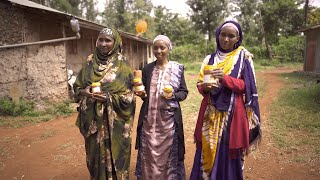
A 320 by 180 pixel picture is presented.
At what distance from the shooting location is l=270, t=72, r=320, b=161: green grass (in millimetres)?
4457

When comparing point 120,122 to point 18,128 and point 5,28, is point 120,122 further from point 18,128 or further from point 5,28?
point 5,28

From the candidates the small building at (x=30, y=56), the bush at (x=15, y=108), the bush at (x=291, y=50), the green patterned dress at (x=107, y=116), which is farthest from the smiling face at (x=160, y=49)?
the bush at (x=291, y=50)

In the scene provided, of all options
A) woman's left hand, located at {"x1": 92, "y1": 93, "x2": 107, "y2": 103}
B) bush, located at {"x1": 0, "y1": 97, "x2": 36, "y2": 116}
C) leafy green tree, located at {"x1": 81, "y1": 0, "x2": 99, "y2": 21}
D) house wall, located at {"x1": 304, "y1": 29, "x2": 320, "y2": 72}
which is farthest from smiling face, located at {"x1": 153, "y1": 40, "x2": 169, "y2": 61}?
leafy green tree, located at {"x1": 81, "y1": 0, "x2": 99, "y2": 21}

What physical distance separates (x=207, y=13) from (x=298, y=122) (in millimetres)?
24055

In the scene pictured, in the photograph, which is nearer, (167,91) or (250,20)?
(167,91)

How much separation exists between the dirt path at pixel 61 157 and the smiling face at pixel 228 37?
210 centimetres

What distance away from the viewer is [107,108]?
254 cm

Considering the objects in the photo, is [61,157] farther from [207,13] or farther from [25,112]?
[207,13]

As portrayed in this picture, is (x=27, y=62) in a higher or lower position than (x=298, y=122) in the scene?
higher

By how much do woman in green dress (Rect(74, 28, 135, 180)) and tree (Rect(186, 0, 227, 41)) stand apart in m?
26.6

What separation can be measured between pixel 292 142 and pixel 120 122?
3530 mm

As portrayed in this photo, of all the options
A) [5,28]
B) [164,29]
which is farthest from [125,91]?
[164,29]

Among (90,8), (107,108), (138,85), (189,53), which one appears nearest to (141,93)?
(138,85)

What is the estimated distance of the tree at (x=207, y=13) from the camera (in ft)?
89.4
